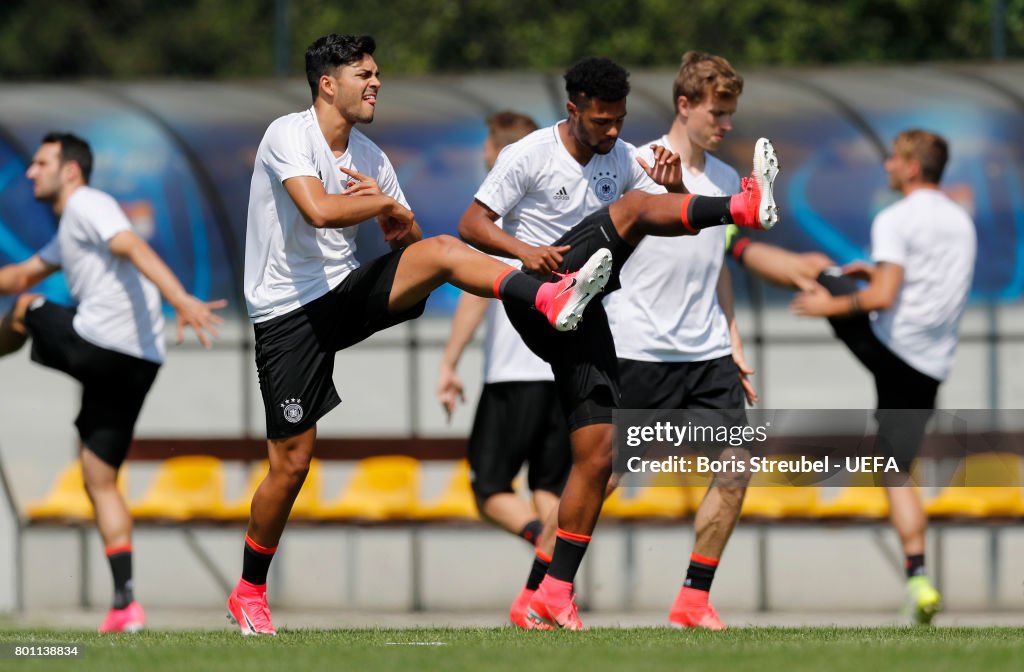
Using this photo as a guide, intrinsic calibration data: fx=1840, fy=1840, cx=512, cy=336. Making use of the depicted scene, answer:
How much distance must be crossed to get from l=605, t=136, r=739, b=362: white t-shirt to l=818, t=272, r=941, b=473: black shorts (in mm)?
1325

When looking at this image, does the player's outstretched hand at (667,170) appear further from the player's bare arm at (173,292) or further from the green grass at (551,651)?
the player's bare arm at (173,292)

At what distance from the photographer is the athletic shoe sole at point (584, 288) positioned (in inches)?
233

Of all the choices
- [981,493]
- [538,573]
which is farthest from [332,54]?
[981,493]

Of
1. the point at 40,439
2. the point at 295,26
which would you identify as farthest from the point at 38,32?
the point at 40,439

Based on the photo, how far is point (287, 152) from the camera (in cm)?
624

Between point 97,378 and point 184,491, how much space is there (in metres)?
3.48

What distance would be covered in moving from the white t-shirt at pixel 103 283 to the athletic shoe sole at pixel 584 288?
2.82 meters

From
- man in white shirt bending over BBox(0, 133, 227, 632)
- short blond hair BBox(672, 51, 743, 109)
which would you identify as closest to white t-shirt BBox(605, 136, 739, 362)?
short blond hair BBox(672, 51, 743, 109)

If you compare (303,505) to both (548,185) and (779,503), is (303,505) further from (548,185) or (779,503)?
(548,185)

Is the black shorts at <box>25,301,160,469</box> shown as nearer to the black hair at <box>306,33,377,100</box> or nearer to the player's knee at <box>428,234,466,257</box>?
the black hair at <box>306,33,377,100</box>

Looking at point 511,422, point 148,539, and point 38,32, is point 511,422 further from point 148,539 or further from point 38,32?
point 38,32

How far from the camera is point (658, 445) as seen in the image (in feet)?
23.4

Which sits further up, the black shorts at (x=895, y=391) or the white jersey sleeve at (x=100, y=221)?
the white jersey sleeve at (x=100, y=221)

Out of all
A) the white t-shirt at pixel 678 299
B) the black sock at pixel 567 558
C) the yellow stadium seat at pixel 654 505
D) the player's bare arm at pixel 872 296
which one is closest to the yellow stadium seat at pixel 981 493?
the yellow stadium seat at pixel 654 505
